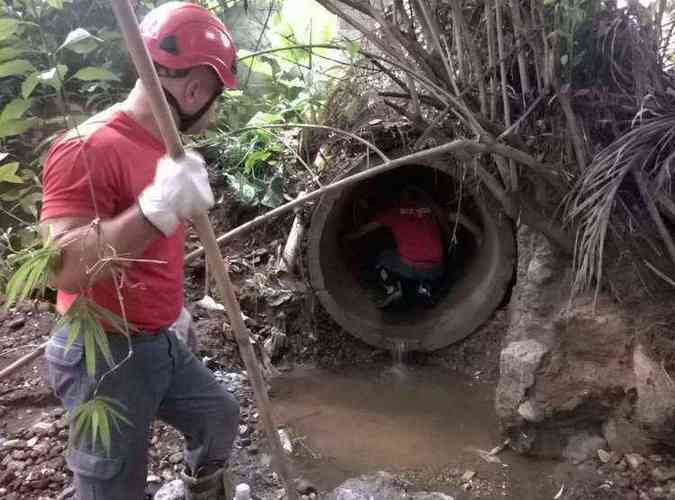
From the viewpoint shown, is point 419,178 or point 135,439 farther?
point 419,178

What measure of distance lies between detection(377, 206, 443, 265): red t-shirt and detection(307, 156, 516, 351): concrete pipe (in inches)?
10.8

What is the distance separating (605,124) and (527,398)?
142cm

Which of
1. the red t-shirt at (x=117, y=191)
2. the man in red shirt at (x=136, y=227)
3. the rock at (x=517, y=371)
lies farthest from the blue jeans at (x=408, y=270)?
the red t-shirt at (x=117, y=191)

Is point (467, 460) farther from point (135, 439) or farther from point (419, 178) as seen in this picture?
point (419, 178)

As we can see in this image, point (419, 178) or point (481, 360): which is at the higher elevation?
point (419, 178)

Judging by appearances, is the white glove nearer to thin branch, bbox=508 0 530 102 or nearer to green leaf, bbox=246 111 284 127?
thin branch, bbox=508 0 530 102

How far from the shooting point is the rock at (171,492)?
2.56m

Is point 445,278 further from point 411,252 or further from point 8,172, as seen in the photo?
point 8,172

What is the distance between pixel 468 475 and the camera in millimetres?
2982

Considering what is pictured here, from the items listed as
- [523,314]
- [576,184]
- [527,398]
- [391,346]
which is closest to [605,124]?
[576,184]

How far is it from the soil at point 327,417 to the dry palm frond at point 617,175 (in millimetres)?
1053

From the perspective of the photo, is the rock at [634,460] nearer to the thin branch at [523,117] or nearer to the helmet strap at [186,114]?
the thin branch at [523,117]

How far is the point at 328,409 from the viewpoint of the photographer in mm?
3686

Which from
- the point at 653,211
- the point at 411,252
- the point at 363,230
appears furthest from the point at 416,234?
the point at 653,211
